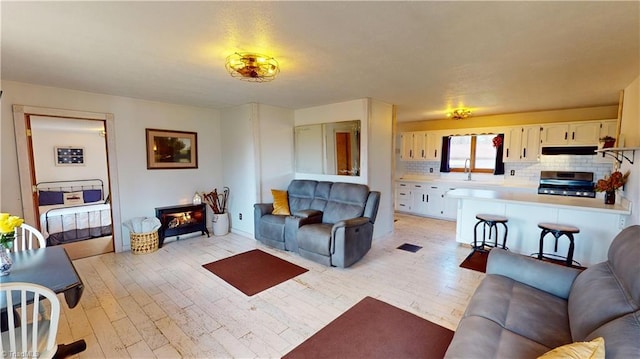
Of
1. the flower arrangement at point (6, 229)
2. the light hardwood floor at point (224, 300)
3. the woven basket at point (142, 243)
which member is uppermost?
the flower arrangement at point (6, 229)

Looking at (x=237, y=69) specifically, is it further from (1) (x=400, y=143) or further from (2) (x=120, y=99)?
(1) (x=400, y=143)

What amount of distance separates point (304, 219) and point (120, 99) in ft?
11.2

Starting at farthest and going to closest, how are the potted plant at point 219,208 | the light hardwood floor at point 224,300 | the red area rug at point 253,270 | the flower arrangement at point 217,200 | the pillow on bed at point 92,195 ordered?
the pillow on bed at point 92,195
the flower arrangement at point 217,200
the potted plant at point 219,208
the red area rug at point 253,270
the light hardwood floor at point 224,300

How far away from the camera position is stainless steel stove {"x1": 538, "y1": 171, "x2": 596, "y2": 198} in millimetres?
4820

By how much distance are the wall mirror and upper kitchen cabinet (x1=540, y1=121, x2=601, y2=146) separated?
3824 mm

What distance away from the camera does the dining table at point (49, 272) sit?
172 centimetres

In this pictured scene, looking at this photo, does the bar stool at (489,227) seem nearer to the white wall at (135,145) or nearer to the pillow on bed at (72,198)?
the white wall at (135,145)

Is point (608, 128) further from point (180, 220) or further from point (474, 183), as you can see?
point (180, 220)

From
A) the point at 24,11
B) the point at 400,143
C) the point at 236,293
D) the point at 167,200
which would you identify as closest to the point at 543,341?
the point at 236,293

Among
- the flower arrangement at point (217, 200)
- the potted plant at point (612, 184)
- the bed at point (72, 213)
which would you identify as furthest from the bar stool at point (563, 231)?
the bed at point (72, 213)

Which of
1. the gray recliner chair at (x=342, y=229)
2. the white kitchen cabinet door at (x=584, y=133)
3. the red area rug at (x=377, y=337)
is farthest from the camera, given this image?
the white kitchen cabinet door at (x=584, y=133)

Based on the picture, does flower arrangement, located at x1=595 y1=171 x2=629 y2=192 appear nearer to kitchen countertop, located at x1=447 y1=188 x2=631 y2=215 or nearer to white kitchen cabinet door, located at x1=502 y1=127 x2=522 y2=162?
kitchen countertop, located at x1=447 y1=188 x2=631 y2=215

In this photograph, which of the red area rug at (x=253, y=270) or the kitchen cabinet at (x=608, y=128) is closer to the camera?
the red area rug at (x=253, y=270)

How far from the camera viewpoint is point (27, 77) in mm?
3238
